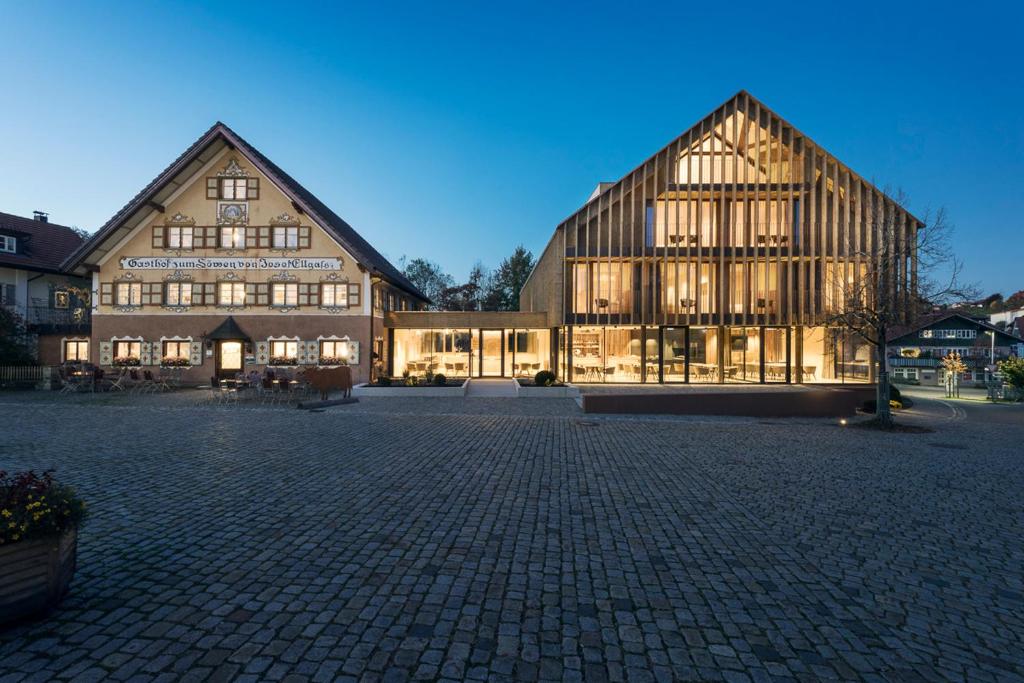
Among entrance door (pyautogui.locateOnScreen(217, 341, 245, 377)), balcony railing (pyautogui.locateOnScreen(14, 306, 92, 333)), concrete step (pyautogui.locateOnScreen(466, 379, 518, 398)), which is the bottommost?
concrete step (pyautogui.locateOnScreen(466, 379, 518, 398))

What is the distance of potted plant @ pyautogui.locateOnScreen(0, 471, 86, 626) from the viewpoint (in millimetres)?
3363

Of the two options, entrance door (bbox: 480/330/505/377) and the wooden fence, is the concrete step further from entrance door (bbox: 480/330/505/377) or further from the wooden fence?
the wooden fence

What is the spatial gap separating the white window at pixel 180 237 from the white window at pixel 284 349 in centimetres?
671

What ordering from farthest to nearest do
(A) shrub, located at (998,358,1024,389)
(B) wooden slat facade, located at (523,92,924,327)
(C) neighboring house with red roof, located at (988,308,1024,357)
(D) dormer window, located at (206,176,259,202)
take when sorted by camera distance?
(C) neighboring house with red roof, located at (988,308,1024,357) → (B) wooden slat facade, located at (523,92,924,327) → (D) dormer window, located at (206,176,259,202) → (A) shrub, located at (998,358,1024,389)

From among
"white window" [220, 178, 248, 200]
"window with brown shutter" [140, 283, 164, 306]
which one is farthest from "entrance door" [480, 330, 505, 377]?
"window with brown shutter" [140, 283, 164, 306]

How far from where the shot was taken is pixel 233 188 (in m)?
23.8

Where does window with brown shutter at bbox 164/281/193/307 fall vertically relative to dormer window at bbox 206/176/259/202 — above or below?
below

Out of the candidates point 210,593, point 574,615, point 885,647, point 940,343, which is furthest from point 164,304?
point 940,343

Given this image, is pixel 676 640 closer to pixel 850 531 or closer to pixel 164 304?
pixel 850 531

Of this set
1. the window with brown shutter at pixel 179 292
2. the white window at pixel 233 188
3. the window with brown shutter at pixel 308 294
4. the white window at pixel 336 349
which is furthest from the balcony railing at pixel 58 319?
the white window at pixel 336 349

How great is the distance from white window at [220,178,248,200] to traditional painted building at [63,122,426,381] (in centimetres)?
5

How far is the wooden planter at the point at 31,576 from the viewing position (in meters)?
3.37

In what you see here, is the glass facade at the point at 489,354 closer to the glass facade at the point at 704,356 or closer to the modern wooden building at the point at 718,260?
the modern wooden building at the point at 718,260

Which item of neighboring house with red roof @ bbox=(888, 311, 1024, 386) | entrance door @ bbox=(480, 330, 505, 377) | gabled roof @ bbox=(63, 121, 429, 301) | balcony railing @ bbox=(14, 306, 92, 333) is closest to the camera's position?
gabled roof @ bbox=(63, 121, 429, 301)
